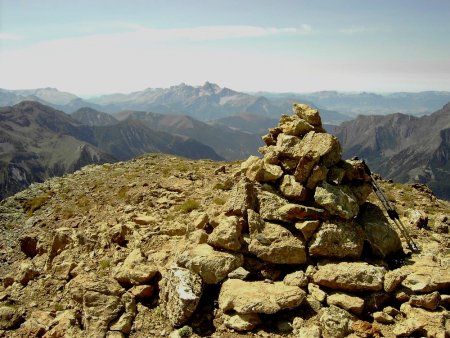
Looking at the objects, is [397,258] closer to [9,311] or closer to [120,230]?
[120,230]

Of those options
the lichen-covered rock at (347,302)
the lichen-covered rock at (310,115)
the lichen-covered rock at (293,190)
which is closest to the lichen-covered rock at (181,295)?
the lichen-covered rock at (347,302)

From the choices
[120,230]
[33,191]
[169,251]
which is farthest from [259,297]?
[33,191]

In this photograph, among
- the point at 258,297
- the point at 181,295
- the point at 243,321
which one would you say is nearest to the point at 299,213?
the point at 258,297

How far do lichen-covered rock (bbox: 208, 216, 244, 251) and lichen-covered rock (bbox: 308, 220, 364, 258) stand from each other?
137 inches

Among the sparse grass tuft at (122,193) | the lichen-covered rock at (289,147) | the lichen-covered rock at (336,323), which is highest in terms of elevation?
the lichen-covered rock at (289,147)

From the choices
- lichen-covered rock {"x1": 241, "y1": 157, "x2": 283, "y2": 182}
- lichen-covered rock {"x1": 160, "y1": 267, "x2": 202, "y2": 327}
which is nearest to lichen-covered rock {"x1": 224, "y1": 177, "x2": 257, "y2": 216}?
lichen-covered rock {"x1": 241, "y1": 157, "x2": 283, "y2": 182}

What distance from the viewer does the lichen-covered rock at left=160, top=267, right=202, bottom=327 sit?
50.9 ft

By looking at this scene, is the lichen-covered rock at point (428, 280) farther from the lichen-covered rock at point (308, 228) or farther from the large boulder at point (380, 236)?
the lichen-covered rock at point (308, 228)

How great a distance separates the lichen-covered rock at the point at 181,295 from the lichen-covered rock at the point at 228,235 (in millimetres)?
1927

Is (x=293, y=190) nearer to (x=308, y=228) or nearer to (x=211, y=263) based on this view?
(x=308, y=228)

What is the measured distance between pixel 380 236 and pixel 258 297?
7.63 m

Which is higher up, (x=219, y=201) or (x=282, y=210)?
(x=282, y=210)

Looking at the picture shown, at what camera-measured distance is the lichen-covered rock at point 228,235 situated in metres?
17.2

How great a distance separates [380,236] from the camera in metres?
18.4
